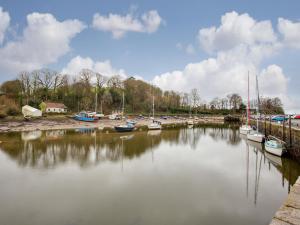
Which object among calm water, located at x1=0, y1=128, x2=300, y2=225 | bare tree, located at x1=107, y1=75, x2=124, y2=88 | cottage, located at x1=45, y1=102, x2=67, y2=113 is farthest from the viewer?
bare tree, located at x1=107, y1=75, x2=124, y2=88

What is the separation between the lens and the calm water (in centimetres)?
703

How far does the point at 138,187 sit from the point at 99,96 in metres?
53.7

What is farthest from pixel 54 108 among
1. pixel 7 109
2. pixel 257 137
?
pixel 257 137

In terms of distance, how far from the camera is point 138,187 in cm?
971

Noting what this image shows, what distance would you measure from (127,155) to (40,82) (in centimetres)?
4618

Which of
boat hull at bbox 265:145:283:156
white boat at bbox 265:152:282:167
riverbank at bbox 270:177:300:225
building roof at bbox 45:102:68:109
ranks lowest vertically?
white boat at bbox 265:152:282:167

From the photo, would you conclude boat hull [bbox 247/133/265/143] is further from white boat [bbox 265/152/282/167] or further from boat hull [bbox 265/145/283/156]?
white boat [bbox 265/152/282/167]

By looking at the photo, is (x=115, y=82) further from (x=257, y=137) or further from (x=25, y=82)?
(x=257, y=137)

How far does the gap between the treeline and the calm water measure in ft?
101

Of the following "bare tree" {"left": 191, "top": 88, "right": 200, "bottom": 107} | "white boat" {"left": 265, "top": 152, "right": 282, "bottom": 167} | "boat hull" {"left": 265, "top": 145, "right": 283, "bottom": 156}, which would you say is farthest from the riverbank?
"bare tree" {"left": 191, "top": 88, "right": 200, "bottom": 107}

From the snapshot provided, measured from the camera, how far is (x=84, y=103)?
184 feet

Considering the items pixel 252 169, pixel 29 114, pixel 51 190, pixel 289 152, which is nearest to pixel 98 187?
pixel 51 190

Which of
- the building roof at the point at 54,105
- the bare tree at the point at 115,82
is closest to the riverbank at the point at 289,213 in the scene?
the building roof at the point at 54,105

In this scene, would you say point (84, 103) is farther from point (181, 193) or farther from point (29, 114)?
point (181, 193)
